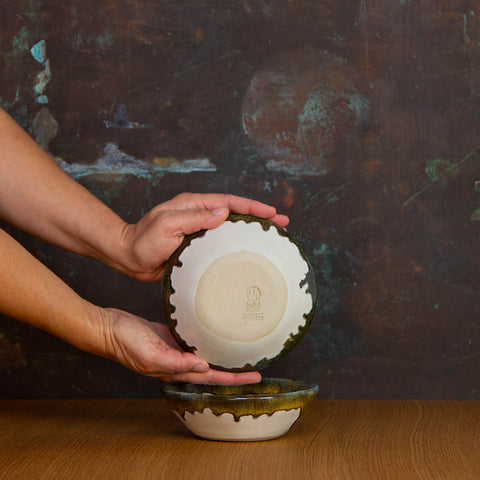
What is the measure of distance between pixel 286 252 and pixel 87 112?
0.72 metres

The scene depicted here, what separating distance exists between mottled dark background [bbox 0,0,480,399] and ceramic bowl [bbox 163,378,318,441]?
47 centimetres

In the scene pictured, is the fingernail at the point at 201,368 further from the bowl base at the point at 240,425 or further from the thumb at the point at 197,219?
the thumb at the point at 197,219

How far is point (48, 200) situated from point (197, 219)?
360 mm

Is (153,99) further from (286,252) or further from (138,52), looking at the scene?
(286,252)

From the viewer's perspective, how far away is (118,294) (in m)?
1.62

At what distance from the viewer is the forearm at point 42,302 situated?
110cm

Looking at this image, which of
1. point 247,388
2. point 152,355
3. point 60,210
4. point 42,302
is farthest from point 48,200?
point 247,388

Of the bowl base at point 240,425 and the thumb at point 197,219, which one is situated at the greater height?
the thumb at point 197,219

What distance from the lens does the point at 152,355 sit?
1.15 meters

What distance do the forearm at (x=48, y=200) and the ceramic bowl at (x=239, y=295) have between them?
0.24 meters

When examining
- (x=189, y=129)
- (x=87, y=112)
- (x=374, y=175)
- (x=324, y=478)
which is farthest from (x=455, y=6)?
(x=324, y=478)

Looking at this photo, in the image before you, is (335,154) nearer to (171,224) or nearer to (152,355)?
(171,224)

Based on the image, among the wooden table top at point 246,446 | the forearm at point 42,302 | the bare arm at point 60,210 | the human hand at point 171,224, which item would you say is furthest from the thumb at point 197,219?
the wooden table top at point 246,446

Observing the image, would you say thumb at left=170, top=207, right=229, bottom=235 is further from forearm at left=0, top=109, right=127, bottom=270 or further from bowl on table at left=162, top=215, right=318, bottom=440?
forearm at left=0, top=109, right=127, bottom=270
